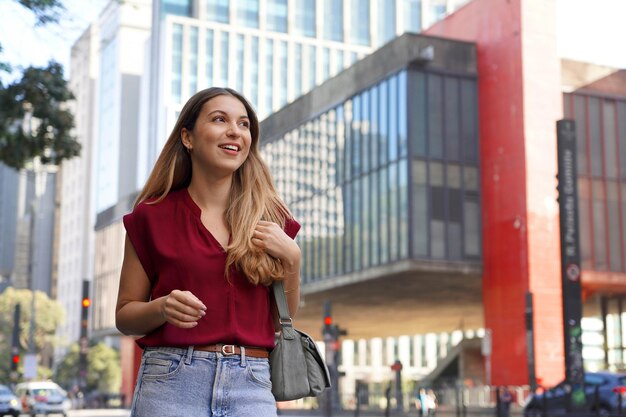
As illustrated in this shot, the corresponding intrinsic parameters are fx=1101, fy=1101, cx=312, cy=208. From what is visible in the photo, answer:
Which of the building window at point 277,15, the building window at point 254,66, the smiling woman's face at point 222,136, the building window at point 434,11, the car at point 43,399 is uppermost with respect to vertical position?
the building window at point 434,11

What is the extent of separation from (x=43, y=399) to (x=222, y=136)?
1593 inches

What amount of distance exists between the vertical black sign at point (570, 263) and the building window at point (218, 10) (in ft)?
192

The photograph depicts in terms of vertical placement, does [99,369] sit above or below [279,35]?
below

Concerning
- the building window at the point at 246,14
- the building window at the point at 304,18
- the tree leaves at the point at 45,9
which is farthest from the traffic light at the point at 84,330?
the building window at the point at 304,18

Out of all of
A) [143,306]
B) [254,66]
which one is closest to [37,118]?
[143,306]

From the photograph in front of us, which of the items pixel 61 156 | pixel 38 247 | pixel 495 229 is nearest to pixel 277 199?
pixel 61 156

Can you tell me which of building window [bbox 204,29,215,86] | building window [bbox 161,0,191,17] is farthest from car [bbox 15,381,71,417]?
building window [bbox 161,0,191,17]

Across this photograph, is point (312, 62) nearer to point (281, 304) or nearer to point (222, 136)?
point (222, 136)

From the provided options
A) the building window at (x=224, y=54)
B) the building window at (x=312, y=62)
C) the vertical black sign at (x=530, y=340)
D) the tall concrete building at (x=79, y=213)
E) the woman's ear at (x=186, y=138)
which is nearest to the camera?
the woman's ear at (x=186, y=138)

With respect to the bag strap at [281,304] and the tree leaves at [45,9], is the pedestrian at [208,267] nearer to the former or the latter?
the bag strap at [281,304]

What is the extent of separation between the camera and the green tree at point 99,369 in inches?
3585

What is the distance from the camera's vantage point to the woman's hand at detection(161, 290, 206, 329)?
2.89 m

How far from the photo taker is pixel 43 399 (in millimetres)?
41750

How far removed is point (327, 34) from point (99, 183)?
2978cm
